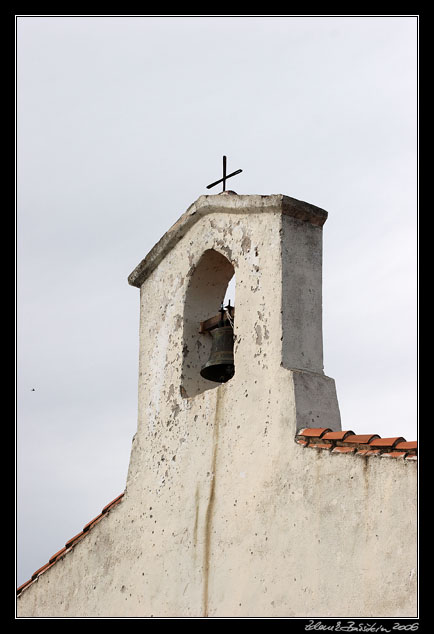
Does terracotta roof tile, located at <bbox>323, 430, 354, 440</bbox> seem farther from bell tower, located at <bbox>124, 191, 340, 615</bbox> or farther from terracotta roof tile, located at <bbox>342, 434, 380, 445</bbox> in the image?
bell tower, located at <bbox>124, 191, 340, 615</bbox>

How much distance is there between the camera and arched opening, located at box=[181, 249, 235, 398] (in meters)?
7.66

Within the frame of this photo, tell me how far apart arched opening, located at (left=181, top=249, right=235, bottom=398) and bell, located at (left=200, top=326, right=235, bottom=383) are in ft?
0.45

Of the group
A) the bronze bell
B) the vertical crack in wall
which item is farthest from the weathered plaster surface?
the bronze bell

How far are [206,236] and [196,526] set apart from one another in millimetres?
1913

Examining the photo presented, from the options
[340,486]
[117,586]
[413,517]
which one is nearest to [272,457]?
[340,486]

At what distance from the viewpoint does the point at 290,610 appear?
5.96 meters

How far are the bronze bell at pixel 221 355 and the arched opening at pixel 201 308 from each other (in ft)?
0.40

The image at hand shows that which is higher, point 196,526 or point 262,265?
point 262,265

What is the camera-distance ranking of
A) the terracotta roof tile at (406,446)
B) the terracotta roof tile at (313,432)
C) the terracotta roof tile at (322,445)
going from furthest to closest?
the terracotta roof tile at (313,432), the terracotta roof tile at (322,445), the terracotta roof tile at (406,446)

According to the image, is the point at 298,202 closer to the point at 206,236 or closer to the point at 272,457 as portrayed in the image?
the point at 206,236

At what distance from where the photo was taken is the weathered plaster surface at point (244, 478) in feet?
18.7

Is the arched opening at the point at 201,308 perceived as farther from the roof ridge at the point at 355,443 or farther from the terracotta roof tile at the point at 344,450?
the terracotta roof tile at the point at 344,450

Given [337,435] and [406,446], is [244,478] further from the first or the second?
[406,446]

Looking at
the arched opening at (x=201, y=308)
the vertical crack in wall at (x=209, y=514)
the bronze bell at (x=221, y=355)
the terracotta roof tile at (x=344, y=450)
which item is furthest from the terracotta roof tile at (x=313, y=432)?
the arched opening at (x=201, y=308)
